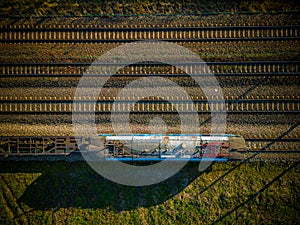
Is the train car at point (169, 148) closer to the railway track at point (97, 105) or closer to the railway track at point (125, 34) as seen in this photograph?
the railway track at point (97, 105)

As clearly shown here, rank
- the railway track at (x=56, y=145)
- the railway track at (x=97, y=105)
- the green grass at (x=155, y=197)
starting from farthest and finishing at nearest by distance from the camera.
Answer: the railway track at (x=97, y=105) < the green grass at (x=155, y=197) < the railway track at (x=56, y=145)

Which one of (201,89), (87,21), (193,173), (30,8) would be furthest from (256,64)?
(30,8)

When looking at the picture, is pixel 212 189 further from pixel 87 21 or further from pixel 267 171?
pixel 87 21

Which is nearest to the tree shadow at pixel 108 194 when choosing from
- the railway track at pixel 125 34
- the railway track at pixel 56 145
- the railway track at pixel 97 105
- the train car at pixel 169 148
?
the train car at pixel 169 148

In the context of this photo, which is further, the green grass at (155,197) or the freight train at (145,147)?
the green grass at (155,197)

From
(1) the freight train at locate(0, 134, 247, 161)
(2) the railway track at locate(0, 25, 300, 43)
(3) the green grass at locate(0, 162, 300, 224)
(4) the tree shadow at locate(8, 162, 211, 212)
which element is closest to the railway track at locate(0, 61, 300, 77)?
(2) the railway track at locate(0, 25, 300, 43)

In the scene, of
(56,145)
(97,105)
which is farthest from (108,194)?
(97,105)
